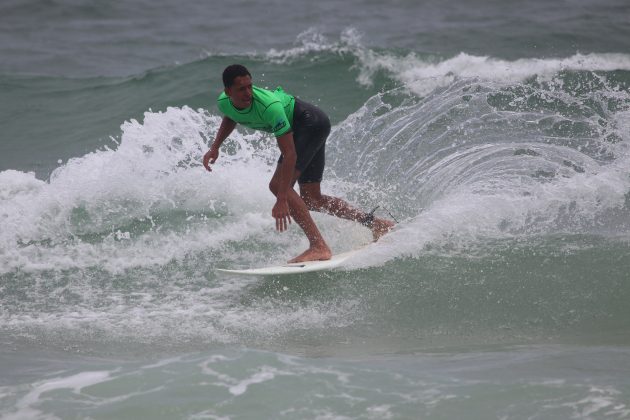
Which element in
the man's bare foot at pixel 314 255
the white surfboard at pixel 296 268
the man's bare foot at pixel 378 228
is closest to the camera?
the white surfboard at pixel 296 268

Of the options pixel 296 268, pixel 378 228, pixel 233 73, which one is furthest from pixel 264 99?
pixel 378 228

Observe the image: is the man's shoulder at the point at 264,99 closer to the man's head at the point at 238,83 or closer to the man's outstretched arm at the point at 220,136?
the man's head at the point at 238,83

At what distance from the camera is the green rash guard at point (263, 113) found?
6.24 metres

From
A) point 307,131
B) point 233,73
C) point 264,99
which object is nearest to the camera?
point 233,73

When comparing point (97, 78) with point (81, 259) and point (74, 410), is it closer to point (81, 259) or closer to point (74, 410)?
point (81, 259)

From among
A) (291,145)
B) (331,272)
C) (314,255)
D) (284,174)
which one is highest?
(291,145)

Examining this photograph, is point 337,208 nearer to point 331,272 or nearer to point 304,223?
point 304,223

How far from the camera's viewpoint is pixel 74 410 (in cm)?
450

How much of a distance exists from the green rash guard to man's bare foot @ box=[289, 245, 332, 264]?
3.58 feet

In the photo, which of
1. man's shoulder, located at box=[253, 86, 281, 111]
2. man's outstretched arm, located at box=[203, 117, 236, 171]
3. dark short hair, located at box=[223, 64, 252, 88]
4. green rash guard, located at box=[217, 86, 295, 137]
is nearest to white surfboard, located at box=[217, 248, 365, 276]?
man's outstretched arm, located at box=[203, 117, 236, 171]

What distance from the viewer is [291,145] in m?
6.29

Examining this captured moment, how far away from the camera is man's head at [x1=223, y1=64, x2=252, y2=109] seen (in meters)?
6.02

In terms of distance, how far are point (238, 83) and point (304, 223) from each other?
135cm

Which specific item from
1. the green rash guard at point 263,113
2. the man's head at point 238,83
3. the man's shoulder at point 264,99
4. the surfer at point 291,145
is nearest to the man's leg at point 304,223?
the surfer at point 291,145
